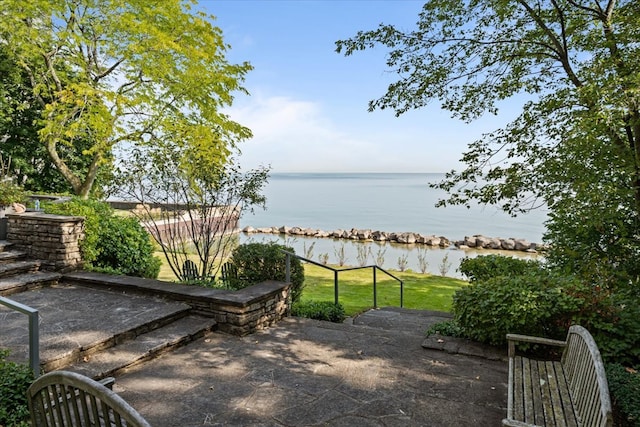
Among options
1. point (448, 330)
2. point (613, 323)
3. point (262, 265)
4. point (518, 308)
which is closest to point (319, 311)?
point (262, 265)

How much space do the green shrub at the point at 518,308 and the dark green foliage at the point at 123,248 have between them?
18.2 ft

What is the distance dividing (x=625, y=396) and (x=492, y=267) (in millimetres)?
5546

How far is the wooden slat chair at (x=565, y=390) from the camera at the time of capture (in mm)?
2084

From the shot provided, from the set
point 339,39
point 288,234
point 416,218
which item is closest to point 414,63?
point 339,39

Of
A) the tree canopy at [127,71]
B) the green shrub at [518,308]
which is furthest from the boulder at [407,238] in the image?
the green shrub at [518,308]

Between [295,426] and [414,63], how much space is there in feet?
17.3

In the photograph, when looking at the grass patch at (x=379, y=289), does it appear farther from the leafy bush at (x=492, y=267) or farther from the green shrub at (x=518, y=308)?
the green shrub at (x=518, y=308)

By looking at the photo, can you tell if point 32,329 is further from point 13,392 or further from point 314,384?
point 314,384

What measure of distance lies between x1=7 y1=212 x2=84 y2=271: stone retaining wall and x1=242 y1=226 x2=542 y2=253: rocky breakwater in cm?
1766

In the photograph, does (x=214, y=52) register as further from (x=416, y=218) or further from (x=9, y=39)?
(x=416, y=218)

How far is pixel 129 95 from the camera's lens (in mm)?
10930

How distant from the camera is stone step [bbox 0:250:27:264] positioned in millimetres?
5992

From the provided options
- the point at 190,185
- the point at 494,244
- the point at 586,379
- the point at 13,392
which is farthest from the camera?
the point at 494,244

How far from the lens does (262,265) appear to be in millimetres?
5758
